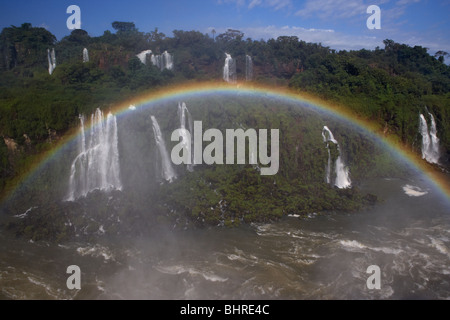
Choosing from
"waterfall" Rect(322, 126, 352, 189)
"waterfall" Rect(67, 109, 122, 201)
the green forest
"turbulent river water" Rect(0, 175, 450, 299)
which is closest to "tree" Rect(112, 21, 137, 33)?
the green forest

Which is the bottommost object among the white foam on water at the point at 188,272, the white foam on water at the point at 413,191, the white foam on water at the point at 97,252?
the white foam on water at the point at 188,272

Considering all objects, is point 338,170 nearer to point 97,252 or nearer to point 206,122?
point 206,122

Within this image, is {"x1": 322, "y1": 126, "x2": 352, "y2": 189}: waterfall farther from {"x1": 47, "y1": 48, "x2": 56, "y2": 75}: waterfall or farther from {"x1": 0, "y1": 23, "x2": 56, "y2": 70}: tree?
{"x1": 0, "y1": 23, "x2": 56, "y2": 70}: tree

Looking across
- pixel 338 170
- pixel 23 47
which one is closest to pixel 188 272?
pixel 338 170

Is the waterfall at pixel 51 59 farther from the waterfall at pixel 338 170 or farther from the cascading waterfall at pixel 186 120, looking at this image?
the waterfall at pixel 338 170

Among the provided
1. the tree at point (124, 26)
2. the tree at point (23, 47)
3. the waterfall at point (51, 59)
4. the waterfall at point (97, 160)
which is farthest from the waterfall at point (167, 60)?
the tree at point (124, 26)
